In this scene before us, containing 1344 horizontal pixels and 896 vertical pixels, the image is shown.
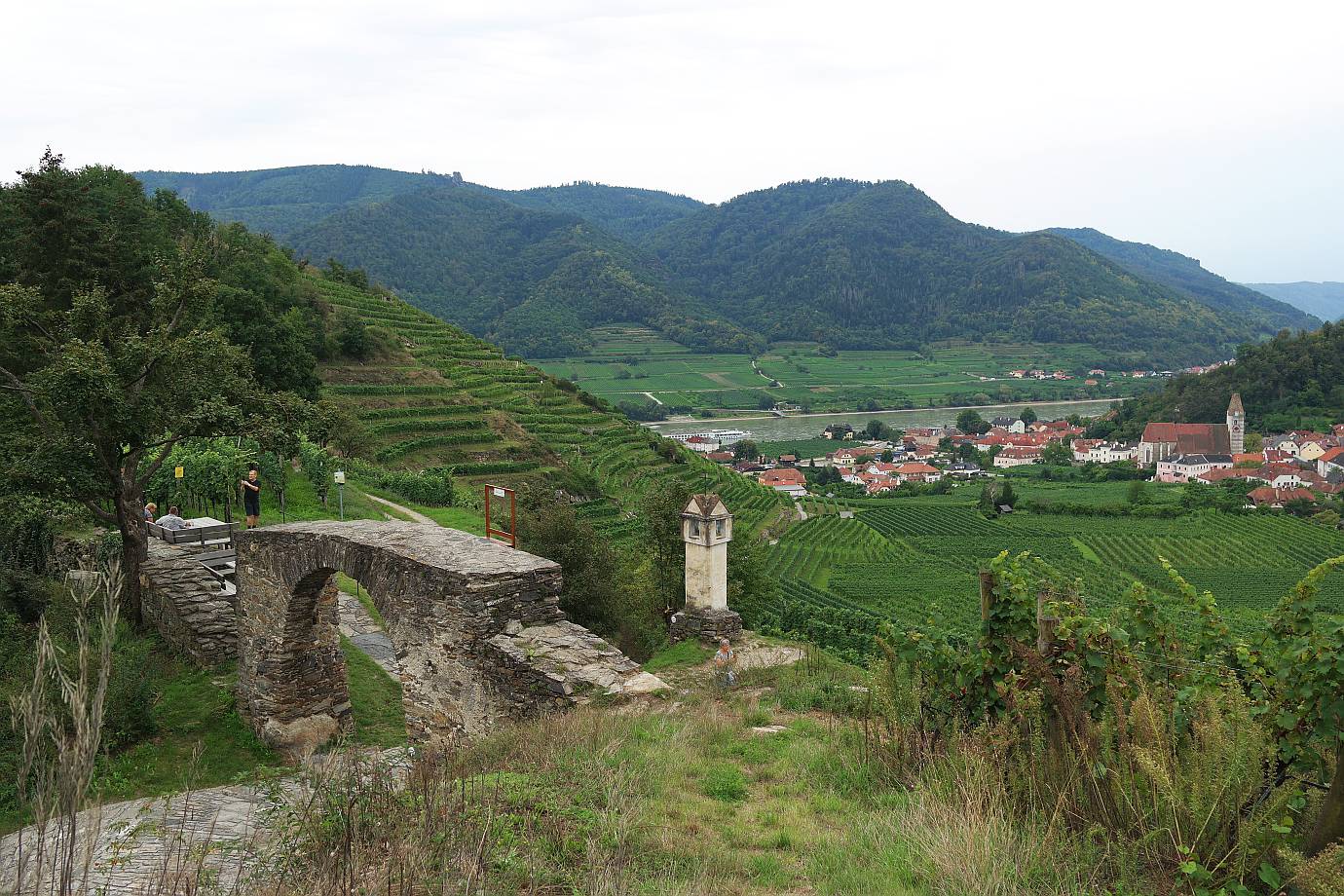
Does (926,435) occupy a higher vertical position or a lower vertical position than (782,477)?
higher

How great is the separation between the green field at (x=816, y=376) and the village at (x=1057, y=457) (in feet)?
65.4

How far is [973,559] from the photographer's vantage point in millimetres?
51656

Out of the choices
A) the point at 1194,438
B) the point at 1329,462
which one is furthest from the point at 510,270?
the point at 1329,462

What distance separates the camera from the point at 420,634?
314 inches

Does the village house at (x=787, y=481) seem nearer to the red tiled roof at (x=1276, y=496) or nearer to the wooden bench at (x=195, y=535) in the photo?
the red tiled roof at (x=1276, y=496)

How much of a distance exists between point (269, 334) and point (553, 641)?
2190 cm

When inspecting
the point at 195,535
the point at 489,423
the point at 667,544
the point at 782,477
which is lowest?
the point at 782,477

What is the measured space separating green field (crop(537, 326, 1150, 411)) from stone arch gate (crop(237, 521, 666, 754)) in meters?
103

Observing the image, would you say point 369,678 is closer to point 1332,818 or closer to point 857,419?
point 1332,818

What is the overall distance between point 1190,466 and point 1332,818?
315 feet

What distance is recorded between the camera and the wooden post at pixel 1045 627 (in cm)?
427

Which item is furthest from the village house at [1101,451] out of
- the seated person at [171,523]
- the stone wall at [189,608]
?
the stone wall at [189,608]

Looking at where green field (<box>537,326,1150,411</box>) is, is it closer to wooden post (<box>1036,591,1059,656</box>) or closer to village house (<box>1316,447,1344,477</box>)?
village house (<box>1316,447,1344,477</box>)

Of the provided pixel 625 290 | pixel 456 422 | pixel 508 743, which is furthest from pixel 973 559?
pixel 625 290
